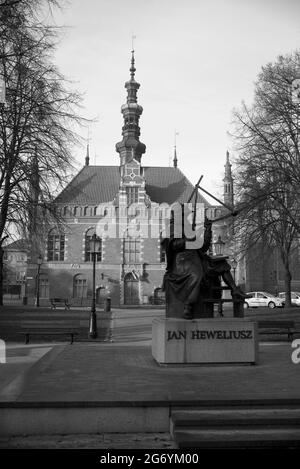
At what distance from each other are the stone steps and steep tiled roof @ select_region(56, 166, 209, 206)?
170ft

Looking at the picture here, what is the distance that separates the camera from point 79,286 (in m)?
55.3

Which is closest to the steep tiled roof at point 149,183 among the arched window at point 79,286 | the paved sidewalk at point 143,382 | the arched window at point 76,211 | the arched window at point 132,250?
the arched window at point 76,211

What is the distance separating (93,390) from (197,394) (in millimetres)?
1585

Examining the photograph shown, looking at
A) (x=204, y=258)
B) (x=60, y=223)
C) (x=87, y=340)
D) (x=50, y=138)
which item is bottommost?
(x=87, y=340)

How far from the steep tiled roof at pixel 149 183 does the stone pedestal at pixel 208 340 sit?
159 feet

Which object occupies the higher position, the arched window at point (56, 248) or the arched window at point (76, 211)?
the arched window at point (76, 211)

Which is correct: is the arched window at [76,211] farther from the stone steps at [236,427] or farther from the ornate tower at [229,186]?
the stone steps at [236,427]

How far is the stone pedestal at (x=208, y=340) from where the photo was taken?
31.2ft

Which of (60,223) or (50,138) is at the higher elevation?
(50,138)

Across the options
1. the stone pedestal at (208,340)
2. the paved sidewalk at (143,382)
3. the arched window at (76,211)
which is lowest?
the paved sidewalk at (143,382)

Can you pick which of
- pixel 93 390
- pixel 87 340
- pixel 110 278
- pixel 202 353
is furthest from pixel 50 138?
pixel 110 278

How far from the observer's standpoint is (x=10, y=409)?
6352 mm
